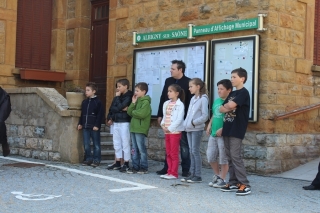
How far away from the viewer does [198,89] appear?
827 centimetres

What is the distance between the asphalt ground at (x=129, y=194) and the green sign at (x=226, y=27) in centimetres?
267

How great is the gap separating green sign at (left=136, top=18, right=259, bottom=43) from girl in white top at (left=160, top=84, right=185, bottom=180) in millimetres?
1830

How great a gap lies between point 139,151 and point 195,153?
124cm

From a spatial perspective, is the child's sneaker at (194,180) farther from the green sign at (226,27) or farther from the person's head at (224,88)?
the green sign at (226,27)

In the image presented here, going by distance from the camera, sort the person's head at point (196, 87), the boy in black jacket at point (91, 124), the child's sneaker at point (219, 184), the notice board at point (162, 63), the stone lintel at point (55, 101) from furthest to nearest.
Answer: the notice board at point (162, 63)
the stone lintel at point (55, 101)
the boy in black jacket at point (91, 124)
the person's head at point (196, 87)
the child's sneaker at point (219, 184)

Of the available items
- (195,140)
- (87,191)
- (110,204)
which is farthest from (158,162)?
(110,204)

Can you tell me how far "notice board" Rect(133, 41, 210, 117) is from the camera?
33.6 ft

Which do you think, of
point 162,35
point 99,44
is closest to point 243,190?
point 162,35

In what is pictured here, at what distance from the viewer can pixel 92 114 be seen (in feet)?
31.9

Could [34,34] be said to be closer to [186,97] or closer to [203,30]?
[203,30]

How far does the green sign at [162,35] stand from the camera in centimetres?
1062

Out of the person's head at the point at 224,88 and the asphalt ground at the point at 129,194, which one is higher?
the person's head at the point at 224,88

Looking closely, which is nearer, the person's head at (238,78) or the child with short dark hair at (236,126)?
the child with short dark hair at (236,126)

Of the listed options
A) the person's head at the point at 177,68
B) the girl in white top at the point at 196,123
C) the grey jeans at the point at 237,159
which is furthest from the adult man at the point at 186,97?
the grey jeans at the point at 237,159
